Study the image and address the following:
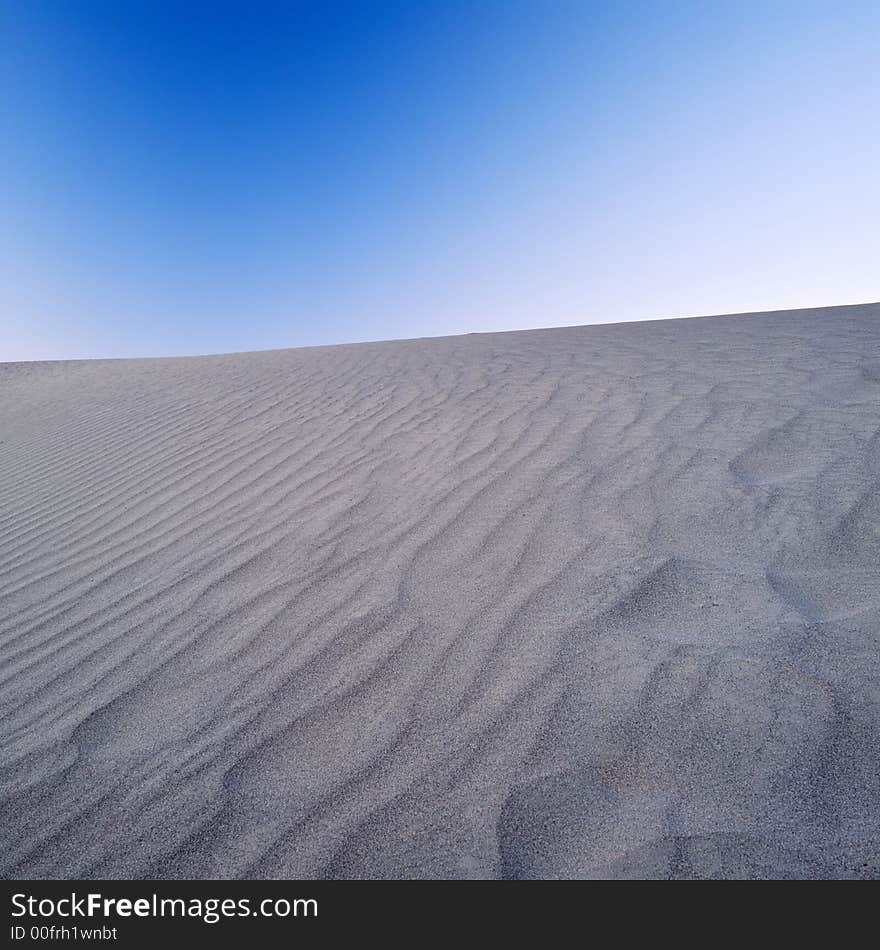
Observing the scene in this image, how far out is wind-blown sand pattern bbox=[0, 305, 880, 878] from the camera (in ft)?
4.21

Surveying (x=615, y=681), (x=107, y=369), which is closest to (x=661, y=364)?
(x=615, y=681)

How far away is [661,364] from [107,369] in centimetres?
1140

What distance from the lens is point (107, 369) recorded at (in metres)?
12.1

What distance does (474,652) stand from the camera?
1841 mm

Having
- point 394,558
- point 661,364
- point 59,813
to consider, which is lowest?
point 59,813

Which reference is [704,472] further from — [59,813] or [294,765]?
[59,813]

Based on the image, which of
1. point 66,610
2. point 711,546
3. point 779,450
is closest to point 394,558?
point 711,546

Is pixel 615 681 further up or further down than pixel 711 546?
further down

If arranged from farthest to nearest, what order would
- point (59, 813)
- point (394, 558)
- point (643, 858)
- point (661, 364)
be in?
point (661, 364)
point (394, 558)
point (59, 813)
point (643, 858)

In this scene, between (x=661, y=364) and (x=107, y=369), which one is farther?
(x=107, y=369)

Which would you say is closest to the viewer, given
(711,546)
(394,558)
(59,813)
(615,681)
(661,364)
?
(59,813)

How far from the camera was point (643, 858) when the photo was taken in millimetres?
1172

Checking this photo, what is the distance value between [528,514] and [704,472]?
92 cm

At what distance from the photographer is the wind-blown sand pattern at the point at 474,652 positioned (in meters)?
1.28
